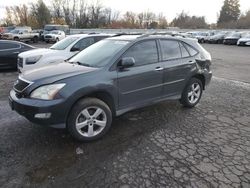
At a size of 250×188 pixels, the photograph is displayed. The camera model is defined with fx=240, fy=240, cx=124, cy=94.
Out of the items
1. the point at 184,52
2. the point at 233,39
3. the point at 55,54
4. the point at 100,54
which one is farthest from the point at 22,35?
the point at 184,52

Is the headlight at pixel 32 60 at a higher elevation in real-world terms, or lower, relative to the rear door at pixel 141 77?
lower

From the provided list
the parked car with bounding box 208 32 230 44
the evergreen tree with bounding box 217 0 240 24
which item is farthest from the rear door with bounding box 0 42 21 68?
the evergreen tree with bounding box 217 0 240 24

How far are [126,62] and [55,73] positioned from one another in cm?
119

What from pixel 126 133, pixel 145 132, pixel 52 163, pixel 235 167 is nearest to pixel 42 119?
pixel 52 163

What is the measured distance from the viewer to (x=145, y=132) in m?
4.35

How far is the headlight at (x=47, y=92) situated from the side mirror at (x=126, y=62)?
108 centimetres

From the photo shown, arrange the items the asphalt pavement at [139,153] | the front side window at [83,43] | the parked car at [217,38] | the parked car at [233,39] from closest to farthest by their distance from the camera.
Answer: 1. the asphalt pavement at [139,153]
2. the front side window at [83,43]
3. the parked car at [233,39]
4. the parked car at [217,38]

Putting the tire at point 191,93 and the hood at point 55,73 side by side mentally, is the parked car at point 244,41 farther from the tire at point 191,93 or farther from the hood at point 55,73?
the hood at point 55,73

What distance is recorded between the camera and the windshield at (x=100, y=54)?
14.0 ft

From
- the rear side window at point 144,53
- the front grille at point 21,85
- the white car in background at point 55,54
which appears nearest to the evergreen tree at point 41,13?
the white car in background at point 55,54

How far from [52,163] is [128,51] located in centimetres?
230

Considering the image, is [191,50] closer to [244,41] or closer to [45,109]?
[45,109]

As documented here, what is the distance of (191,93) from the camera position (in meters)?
5.63

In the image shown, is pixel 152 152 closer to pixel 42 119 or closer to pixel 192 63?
pixel 42 119
